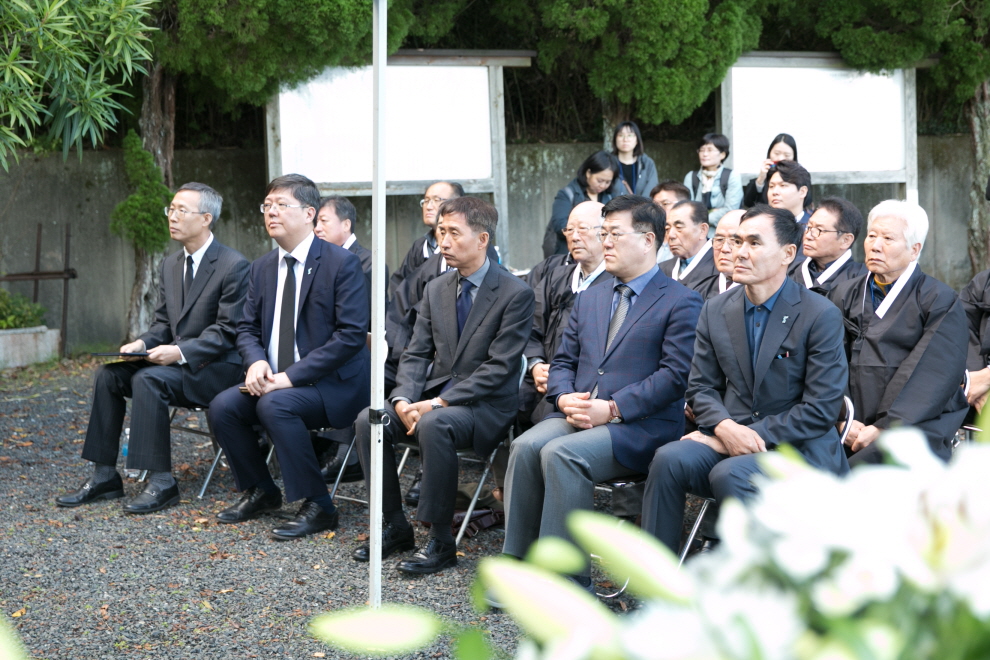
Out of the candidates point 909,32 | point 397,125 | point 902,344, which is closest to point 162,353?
point 902,344

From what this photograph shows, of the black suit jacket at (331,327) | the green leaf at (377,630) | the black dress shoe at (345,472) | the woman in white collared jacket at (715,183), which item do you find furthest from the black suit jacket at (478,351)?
the green leaf at (377,630)

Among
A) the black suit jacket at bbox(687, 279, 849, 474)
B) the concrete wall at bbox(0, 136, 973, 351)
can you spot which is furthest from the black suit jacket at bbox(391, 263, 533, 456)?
the concrete wall at bbox(0, 136, 973, 351)

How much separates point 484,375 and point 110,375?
7.52ft

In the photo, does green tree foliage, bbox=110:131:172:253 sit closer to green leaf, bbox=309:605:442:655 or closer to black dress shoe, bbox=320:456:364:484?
black dress shoe, bbox=320:456:364:484

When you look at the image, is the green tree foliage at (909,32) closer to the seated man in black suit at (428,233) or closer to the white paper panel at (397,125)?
the white paper panel at (397,125)

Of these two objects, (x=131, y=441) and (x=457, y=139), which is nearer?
(x=131, y=441)

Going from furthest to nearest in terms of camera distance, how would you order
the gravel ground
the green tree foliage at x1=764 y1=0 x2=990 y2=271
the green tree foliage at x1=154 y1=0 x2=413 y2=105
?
the green tree foliage at x1=764 y1=0 x2=990 y2=271
the green tree foliage at x1=154 y1=0 x2=413 y2=105
the gravel ground

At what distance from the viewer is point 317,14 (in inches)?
311

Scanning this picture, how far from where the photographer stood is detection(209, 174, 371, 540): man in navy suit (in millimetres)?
4996

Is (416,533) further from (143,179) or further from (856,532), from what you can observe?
(143,179)

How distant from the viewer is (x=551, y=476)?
385cm

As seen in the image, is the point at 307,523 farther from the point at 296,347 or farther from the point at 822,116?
the point at 822,116

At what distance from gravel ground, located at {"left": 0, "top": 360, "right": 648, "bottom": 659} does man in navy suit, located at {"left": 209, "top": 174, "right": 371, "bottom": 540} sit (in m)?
0.33

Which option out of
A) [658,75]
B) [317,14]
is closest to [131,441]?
[317,14]
